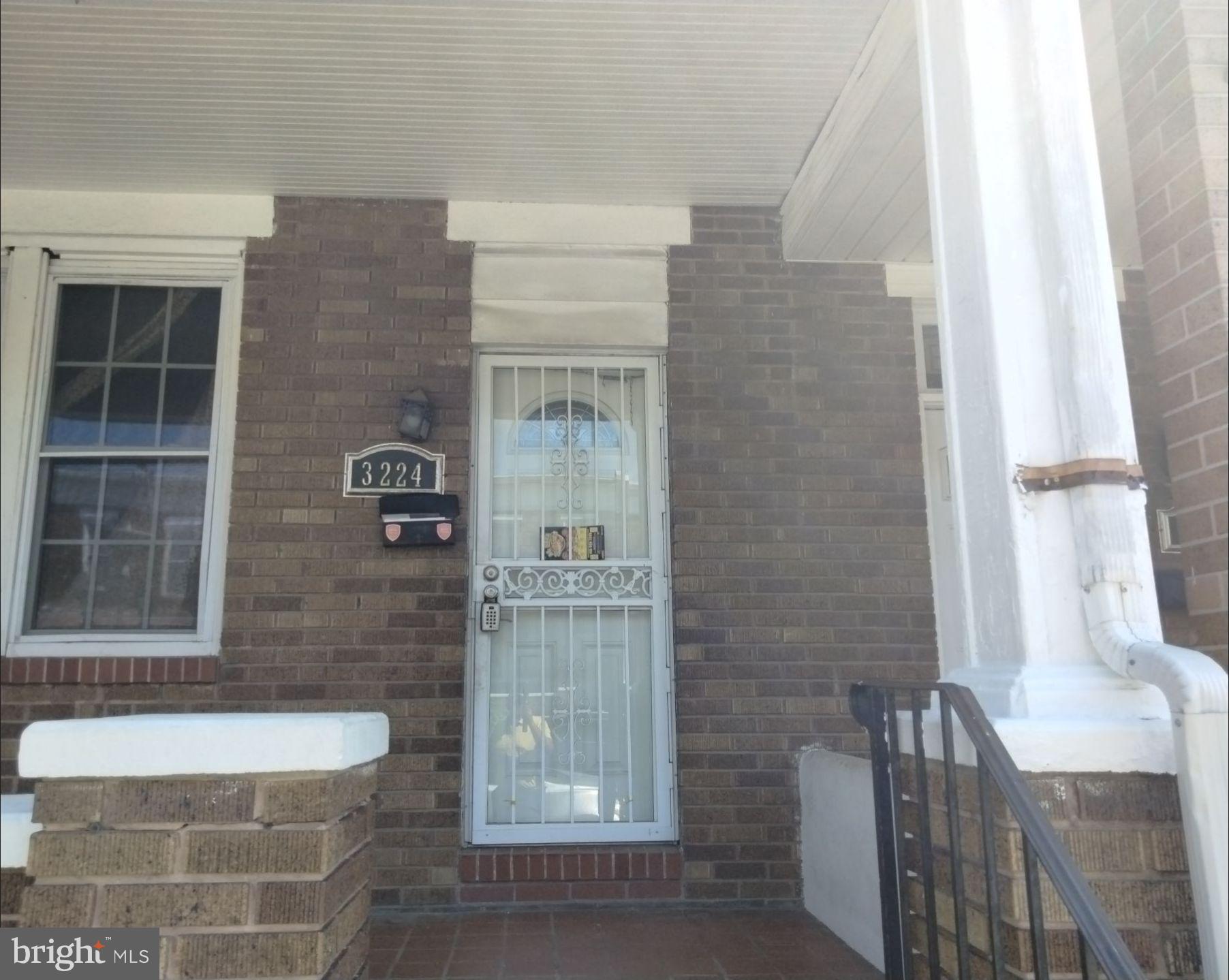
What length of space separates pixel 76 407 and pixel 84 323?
439 millimetres

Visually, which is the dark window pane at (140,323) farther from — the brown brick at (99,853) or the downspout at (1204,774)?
the downspout at (1204,774)

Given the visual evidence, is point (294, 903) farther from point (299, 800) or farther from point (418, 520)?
point (418, 520)

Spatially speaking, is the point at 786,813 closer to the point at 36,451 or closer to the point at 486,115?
the point at 486,115

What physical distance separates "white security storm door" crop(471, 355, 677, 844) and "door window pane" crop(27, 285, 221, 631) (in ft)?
4.65

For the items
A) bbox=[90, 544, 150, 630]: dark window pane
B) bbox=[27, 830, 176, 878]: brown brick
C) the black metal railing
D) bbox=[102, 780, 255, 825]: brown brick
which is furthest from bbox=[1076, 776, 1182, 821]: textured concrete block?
bbox=[90, 544, 150, 630]: dark window pane

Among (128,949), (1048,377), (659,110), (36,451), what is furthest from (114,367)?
(1048,377)

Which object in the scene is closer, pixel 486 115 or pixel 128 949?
pixel 128 949

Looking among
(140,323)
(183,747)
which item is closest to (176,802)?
(183,747)

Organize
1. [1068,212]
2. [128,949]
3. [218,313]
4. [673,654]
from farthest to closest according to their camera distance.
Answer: [218,313]
[673,654]
[1068,212]
[128,949]

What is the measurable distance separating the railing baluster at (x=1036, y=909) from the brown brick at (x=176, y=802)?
63.0 inches

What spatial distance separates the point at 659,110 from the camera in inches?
159

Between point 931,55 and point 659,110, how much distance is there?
4.87 ft

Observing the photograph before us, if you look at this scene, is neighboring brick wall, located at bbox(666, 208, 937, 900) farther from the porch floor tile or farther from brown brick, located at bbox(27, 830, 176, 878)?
brown brick, located at bbox(27, 830, 176, 878)

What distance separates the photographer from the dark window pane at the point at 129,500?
4535mm
